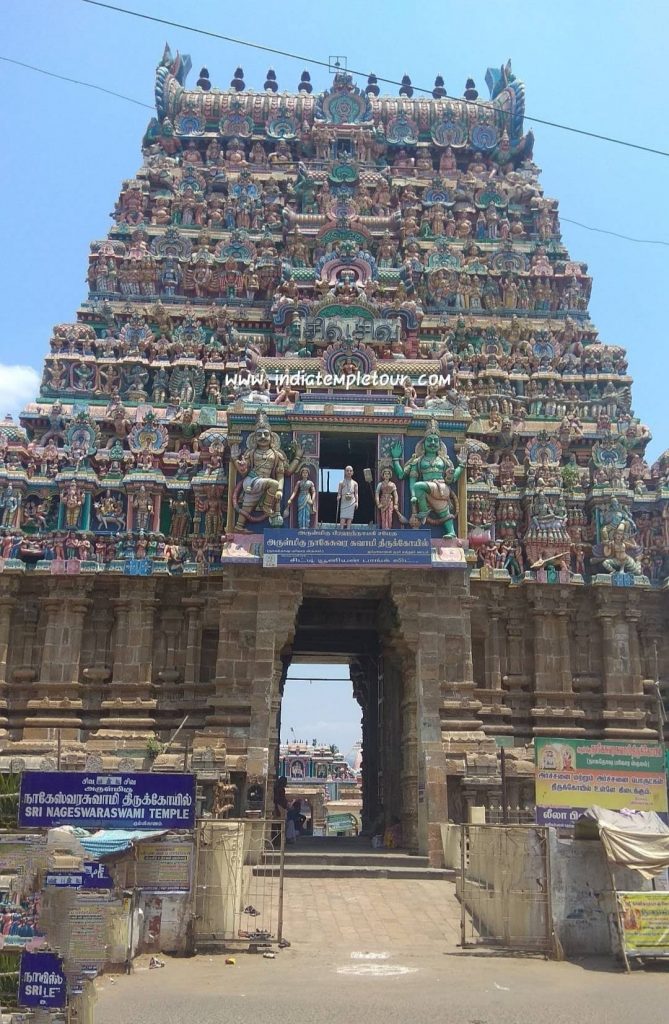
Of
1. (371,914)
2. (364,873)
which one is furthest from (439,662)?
(371,914)

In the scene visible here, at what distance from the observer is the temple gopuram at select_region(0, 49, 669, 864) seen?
27.9 meters

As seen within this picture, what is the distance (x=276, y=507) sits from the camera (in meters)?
28.4

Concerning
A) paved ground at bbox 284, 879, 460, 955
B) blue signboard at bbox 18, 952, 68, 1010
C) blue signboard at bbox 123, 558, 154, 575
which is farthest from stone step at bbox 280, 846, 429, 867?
blue signboard at bbox 18, 952, 68, 1010

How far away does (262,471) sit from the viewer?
2852 cm

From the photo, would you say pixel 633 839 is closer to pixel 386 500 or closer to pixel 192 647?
pixel 386 500

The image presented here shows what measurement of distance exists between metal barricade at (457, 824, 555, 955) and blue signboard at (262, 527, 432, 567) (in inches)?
413

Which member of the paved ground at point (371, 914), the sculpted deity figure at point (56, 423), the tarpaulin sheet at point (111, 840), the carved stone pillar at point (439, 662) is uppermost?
the sculpted deity figure at point (56, 423)

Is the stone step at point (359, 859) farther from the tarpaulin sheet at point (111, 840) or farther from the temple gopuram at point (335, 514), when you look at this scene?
the tarpaulin sheet at point (111, 840)

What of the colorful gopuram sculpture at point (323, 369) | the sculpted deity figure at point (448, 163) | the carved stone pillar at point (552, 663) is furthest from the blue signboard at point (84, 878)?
the sculpted deity figure at point (448, 163)

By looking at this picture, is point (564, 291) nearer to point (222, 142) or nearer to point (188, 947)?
point (222, 142)

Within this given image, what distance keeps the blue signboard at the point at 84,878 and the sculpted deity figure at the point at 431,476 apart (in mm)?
16547

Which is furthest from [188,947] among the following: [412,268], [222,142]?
[222,142]

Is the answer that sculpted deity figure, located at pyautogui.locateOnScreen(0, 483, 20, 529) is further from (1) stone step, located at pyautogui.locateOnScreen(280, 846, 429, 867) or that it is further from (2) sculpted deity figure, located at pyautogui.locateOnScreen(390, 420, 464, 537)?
(1) stone step, located at pyautogui.locateOnScreen(280, 846, 429, 867)

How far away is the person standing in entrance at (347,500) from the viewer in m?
28.2
